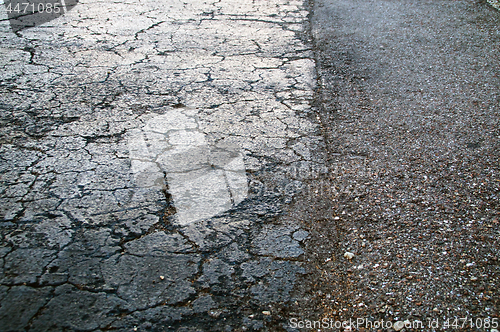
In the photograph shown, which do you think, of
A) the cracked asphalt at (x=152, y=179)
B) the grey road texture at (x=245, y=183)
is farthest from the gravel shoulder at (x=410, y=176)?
the cracked asphalt at (x=152, y=179)

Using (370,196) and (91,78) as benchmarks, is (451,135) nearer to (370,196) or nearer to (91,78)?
(370,196)

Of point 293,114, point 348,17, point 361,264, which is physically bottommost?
point 361,264

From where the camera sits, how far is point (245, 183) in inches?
91.5

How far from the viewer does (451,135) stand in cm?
279

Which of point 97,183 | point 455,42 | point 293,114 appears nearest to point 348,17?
point 455,42

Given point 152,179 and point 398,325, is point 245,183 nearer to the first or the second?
point 152,179

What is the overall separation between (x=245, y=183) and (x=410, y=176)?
106cm

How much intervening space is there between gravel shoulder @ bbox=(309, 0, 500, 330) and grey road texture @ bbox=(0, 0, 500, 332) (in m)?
0.01

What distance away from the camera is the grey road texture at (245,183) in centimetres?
161

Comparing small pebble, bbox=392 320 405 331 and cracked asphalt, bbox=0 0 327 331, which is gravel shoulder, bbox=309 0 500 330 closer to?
small pebble, bbox=392 320 405 331

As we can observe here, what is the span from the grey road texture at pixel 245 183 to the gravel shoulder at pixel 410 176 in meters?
0.01

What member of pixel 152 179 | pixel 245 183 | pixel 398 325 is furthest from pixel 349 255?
pixel 152 179

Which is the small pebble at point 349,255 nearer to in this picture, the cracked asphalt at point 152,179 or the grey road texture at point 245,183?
the grey road texture at point 245,183

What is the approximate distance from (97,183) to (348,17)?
4620mm
